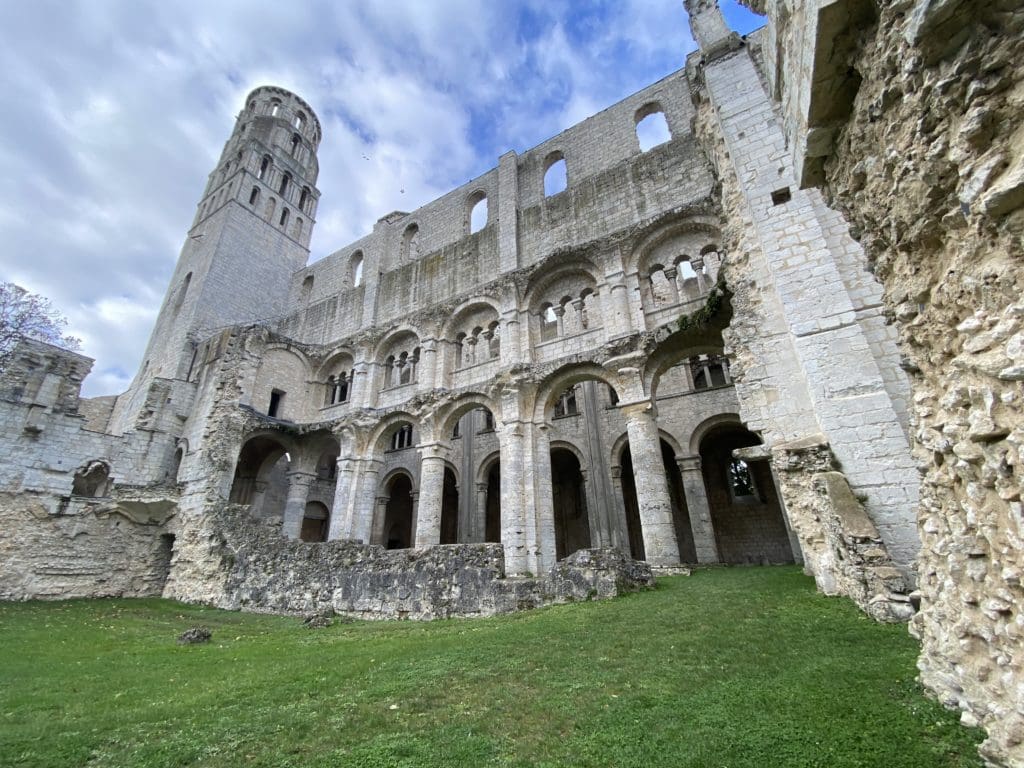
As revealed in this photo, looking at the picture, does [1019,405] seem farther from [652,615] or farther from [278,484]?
[278,484]

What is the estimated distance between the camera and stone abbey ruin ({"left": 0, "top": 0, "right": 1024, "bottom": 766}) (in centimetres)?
223

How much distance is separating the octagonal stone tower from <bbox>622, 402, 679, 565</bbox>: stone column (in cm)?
1917

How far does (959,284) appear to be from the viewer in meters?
2.21

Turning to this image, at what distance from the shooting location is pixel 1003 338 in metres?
1.90

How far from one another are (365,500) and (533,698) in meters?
14.5

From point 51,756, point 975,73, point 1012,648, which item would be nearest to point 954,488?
point 1012,648

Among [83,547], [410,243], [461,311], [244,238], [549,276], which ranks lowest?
[83,547]

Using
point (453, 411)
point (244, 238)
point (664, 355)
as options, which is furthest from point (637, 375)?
point (244, 238)

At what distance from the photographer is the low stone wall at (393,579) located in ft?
28.8

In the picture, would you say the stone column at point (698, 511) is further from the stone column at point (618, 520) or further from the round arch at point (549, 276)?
the round arch at point (549, 276)

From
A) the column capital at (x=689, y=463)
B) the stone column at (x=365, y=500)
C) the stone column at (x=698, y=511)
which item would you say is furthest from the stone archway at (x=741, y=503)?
the stone column at (x=365, y=500)

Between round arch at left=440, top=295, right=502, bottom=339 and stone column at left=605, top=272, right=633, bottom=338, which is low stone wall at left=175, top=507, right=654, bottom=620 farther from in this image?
round arch at left=440, top=295, right=502, bottom=339

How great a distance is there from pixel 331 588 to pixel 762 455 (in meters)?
9.77

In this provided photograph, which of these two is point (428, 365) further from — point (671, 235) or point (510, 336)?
point (671, 235)
